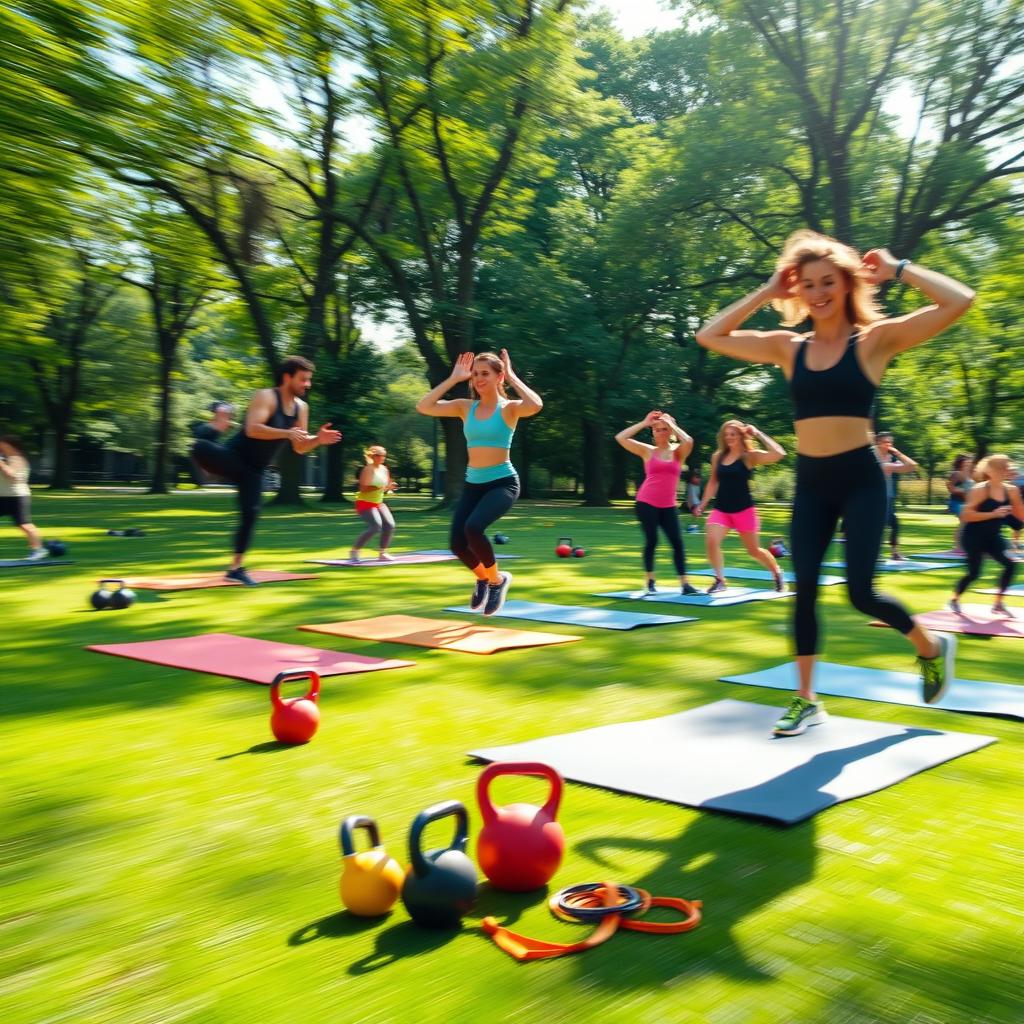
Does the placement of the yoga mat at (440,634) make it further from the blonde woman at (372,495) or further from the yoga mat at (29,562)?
the yoga mat at (29,562)

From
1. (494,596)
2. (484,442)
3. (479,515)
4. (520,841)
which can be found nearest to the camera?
(520,841)

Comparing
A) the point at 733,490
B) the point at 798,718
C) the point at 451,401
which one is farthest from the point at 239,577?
the point at 798,718

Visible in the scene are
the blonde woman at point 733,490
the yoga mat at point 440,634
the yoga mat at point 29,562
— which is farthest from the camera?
the yoga mat at point 29,562

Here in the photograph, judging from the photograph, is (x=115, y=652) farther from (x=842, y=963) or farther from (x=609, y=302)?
(x=609, y=302)

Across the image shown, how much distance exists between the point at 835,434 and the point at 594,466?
3282 centimetres

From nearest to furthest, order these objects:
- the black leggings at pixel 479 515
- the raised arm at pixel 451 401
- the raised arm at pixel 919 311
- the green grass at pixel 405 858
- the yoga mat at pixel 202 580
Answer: the green grass at pixel 405 858 → the raised arm at pixel 919 311 → the raised arm at pixel 451 401 → the black leggings at pixel 479 515 → the yoga mat at pixel 202 580

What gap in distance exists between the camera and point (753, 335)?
4527 millimetres

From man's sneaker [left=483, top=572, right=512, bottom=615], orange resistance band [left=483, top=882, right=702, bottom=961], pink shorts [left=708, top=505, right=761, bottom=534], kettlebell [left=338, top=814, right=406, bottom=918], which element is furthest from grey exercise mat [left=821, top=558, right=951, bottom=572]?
kettlebell [left=338, top=814, right=406, bottom=918]

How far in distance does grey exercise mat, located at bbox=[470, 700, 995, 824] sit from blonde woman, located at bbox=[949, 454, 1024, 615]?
15.1 feet

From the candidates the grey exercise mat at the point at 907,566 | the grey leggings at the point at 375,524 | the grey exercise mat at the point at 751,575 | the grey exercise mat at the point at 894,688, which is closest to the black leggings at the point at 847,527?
the grey exercise mat at the point at 894,688

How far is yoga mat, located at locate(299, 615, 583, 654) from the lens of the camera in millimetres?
7074

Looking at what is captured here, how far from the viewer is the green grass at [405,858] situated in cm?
227

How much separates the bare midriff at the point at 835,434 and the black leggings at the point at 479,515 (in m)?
3.77

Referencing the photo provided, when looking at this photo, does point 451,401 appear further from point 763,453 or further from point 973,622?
point 973,622
